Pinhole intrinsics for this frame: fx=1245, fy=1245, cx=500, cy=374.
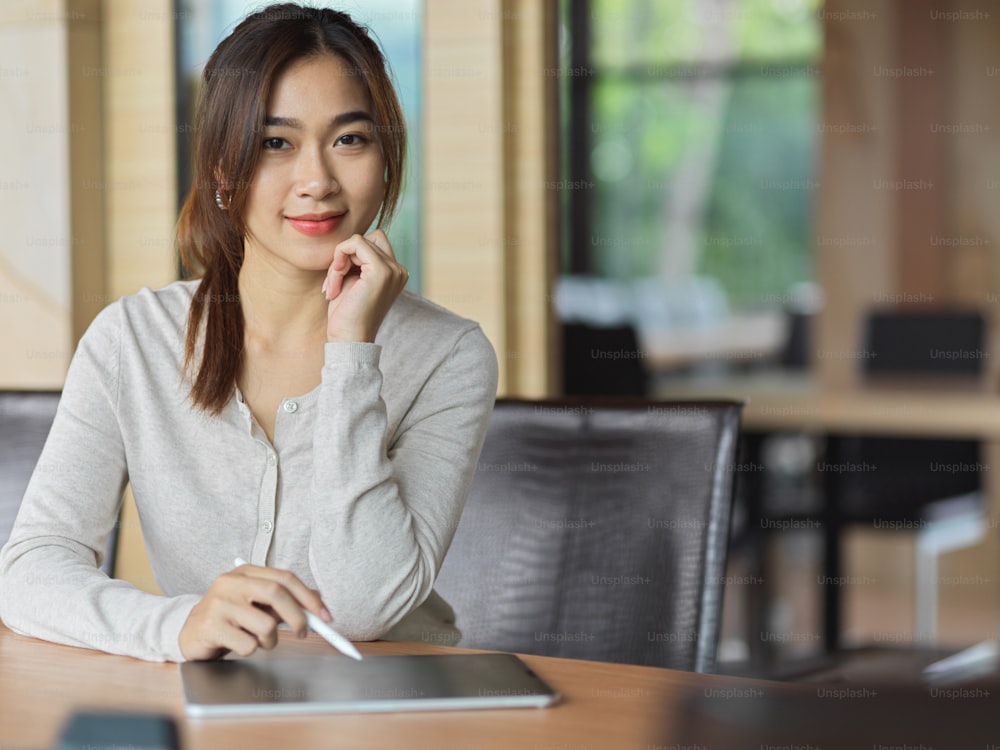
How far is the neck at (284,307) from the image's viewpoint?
4.84 feet

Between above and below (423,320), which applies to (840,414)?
below

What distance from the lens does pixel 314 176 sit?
138cm

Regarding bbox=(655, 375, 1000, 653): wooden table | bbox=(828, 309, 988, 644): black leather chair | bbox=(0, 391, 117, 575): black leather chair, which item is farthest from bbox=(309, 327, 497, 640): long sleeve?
bbox=(828, 309, 988, 644): black leather chair

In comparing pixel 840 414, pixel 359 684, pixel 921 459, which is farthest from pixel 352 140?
pixel 921 459

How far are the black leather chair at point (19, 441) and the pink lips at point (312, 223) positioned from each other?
0.42 metres

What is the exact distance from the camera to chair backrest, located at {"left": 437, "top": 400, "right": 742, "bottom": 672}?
1.38m

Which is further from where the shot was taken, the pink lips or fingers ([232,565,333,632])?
the pink lips

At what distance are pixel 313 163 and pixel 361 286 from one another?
17 cm

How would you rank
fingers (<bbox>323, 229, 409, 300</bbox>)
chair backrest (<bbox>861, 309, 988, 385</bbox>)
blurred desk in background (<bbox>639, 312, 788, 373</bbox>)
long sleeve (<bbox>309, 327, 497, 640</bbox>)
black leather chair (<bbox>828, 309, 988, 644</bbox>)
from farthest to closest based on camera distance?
blurred desk in background (<bbox>639, 312, 788, 373</bbox>) → chair backrest (<bbox>861, 309, 988, 385</bbox>) → black leather chair (<bbox>828, 309, 988, 644</bbox>) → fingers (<bbox>323, 229, 409, 300</bbox>) → long sleeve (<bbox>309, 327, 497, 640</bbox>)

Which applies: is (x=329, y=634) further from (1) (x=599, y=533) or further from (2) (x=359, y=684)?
(1) (x=599, y=533)

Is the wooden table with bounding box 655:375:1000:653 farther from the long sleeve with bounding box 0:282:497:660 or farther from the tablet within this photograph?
the tablet

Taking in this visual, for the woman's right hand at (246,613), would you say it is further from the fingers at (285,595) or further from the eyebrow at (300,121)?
the eyebrow at (300,121)

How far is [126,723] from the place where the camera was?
497 mm

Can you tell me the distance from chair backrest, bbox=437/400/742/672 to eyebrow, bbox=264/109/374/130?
39 cm
